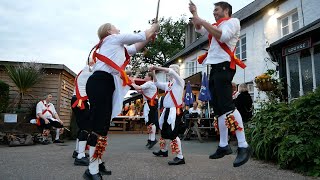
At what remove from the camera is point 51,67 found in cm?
1185

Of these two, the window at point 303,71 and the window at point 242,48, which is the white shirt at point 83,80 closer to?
the window at point 303,71

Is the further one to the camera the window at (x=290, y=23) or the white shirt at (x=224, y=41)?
the window at (x=290, y=23)

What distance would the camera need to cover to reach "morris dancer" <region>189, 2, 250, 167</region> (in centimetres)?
338

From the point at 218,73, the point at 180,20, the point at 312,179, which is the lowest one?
the point at 312,179

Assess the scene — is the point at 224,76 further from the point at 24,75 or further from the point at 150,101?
Answer: the point at 24,75

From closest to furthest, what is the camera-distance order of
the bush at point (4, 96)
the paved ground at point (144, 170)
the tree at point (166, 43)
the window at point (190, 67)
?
the paved ground at point (144, 170), the bush at point (4, 96), the window at point (190, 67), the tree at point (166, 43)

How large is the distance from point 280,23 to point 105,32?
11.3 meters

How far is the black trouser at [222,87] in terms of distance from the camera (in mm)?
3426

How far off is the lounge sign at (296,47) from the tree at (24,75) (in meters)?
9.32

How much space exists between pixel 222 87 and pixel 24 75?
962cm

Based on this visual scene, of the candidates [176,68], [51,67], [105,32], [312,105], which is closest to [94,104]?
[105,32]

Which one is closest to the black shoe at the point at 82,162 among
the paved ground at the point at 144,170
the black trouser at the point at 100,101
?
the paved ground at the point at 144,170

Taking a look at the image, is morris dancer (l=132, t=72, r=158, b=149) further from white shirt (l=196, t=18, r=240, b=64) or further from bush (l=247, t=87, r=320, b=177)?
white shirt (l=196, t=18, r=240, b=64)

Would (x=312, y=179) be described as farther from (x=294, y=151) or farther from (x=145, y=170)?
(x=145, y=170)
